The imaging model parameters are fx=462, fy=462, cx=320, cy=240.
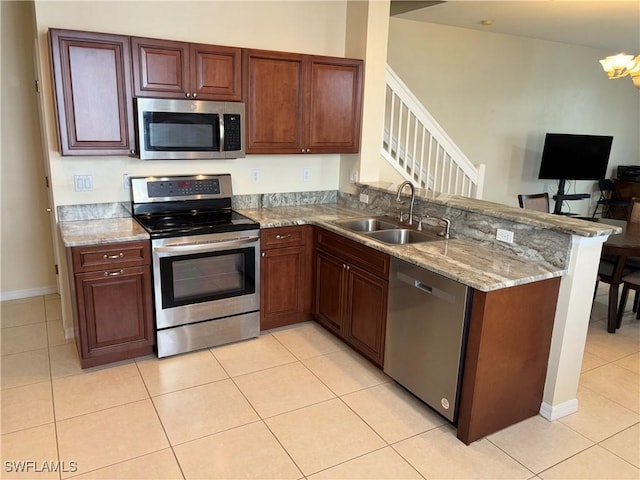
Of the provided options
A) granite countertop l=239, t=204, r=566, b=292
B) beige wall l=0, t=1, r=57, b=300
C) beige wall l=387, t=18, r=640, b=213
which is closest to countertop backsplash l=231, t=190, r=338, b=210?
granite countertop l=239, t=204, r=566, b=292

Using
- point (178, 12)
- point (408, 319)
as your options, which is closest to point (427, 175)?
point (408, 319)

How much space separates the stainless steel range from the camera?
2998 millimetres

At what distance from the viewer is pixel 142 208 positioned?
3.32 metres

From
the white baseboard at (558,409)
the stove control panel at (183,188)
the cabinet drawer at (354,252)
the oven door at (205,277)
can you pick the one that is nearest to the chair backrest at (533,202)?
the cabinet drawer at (354,252)

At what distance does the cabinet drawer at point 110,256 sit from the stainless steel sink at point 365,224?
139 centimetres

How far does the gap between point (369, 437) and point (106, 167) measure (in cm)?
248

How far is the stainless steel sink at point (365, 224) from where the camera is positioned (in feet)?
11.5

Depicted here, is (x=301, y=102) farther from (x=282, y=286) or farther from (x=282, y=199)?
(x=282, y=286)

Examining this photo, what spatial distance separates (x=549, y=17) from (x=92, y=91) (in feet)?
15.7

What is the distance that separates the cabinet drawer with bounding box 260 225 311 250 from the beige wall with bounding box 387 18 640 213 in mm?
2811

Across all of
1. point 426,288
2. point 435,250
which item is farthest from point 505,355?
point 435,250

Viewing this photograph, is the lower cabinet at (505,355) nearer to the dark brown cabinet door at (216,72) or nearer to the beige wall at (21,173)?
the dark brown cabinet door at (216,72)

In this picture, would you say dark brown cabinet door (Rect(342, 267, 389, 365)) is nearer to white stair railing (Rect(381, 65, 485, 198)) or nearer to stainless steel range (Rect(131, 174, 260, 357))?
stainless steel range (Rect(131, 174, 260, 357))

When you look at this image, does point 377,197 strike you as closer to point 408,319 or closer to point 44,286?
point 408,319
